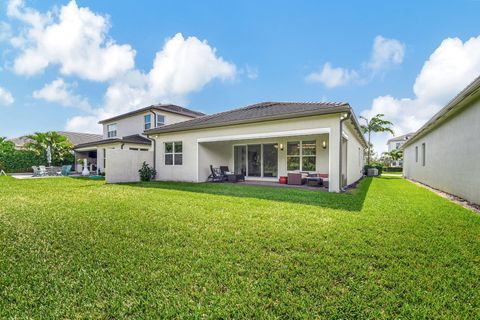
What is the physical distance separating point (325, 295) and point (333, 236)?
72.6 inches

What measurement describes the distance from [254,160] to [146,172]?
21.6 feet

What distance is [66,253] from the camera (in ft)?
11.4

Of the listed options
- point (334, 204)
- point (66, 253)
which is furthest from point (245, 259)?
point (334, 204)

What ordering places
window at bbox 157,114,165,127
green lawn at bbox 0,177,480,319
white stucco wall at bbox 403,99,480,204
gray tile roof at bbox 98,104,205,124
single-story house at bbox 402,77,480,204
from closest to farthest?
green lawn at bbox 0,177,480,319, single-story house at bbox 402,77,480,204, white stucco wall at bbox 403,99,480,204, gray tile roof at bbox 98,104,205,124, window at bbox 157,114,165,127

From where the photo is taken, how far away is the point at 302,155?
1302 centimetres

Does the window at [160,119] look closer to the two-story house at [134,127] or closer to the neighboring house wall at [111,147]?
the two-story house at [134,127]

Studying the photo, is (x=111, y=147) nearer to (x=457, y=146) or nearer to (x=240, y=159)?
(x=240, y=159)

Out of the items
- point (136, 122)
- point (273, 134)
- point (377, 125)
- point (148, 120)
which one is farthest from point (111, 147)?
point (377, 125)

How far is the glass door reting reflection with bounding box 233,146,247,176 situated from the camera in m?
15.0

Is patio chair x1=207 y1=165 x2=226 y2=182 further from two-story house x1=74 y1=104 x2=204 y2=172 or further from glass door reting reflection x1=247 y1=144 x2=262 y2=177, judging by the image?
two-story house x1=74 y1=104 x2=204 y2=172

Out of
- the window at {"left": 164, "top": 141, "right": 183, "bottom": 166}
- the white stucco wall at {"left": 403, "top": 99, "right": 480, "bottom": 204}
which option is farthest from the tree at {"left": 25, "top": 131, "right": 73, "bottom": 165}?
the white stucco wall at {"left": 403, "top": 99, "right": 480, "bottom": 204}

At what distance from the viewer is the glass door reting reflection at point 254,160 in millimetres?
14383

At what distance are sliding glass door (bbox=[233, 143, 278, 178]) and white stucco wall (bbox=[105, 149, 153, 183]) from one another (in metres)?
5.75

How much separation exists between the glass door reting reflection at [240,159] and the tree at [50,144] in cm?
1859
